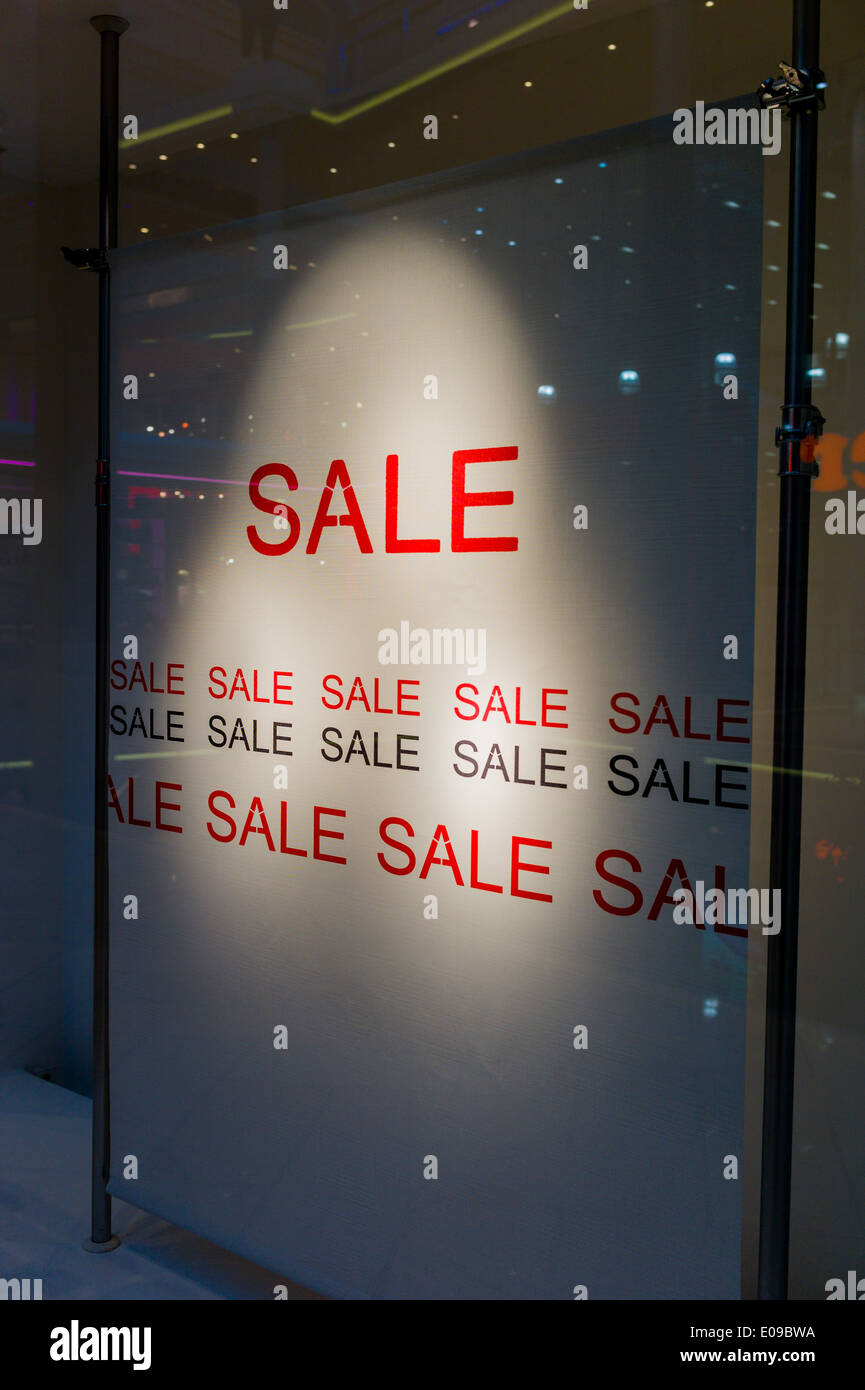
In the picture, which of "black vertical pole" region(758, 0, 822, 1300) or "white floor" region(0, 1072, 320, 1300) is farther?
"white floor" region(0, 1072, 320, 1300)

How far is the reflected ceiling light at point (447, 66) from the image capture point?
106 inches

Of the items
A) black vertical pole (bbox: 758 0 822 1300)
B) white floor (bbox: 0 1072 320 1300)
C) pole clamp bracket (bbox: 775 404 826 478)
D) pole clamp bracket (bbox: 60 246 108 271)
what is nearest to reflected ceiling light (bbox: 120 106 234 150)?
pole clamp bracket (bbox: 60 246 108 271)

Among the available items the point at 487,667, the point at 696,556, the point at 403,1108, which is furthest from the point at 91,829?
the point at 696,556

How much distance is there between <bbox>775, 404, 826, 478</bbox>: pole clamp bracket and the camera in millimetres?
1886

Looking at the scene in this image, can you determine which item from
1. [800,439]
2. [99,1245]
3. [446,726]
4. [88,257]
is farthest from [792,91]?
[99,1245]

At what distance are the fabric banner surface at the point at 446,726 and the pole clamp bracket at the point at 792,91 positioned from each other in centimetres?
10

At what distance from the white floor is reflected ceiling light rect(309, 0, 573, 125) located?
2.98 meters

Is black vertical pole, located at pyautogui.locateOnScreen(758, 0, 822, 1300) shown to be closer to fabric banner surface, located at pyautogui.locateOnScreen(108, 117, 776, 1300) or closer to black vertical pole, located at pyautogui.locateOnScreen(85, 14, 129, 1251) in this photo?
fabric banner surface, located at pyautogui.locateOnScreen(108, 117, 776, 1300)

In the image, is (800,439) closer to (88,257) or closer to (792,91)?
(792,91)

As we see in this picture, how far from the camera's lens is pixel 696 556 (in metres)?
1.97

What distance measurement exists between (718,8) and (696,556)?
1368mm

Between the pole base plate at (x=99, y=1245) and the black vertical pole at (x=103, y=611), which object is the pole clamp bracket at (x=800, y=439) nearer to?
the black vertical pole at (x=103, y=611)

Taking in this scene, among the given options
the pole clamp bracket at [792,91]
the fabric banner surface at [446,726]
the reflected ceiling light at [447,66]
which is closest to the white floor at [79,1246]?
the fabric banner surface at [446,726]

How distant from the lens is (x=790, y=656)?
1.92 meters
